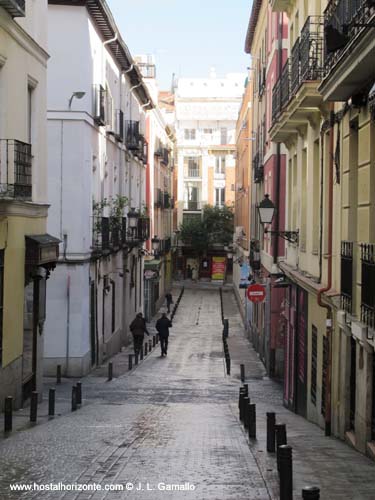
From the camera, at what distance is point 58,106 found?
2527 centimetres

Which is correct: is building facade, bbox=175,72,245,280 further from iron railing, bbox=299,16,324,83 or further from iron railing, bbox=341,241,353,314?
iron railing, bbox=341,241,353,314

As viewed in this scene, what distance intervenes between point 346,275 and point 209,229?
213 ft

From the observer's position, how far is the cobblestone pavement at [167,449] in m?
9.81

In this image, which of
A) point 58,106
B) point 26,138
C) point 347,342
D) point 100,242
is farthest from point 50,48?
point 347,342

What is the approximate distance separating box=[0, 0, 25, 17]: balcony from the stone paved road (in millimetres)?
6652

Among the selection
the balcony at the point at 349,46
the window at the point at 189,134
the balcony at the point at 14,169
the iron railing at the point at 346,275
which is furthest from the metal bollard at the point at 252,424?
the window at the point at 189,134

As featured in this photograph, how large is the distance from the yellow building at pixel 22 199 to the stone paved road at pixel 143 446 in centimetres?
154

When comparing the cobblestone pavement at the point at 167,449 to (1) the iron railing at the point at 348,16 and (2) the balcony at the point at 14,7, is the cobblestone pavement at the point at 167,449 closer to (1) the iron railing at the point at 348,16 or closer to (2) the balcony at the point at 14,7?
(1) the iron railing at the point at 348,16

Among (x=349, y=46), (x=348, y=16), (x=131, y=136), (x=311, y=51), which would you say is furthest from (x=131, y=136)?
(x=349, y=46)

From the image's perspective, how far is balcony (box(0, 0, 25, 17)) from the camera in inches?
567

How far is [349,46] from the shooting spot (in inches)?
397

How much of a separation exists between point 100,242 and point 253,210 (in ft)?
47.9

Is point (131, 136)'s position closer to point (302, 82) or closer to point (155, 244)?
point (155, 244)

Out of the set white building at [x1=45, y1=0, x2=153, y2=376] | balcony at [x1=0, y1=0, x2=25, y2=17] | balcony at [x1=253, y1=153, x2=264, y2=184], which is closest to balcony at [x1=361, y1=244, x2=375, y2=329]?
balcony at [x1=0, y1=0, x2=25, y2=17]
